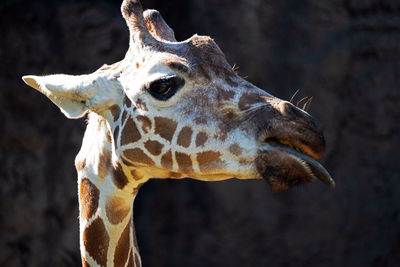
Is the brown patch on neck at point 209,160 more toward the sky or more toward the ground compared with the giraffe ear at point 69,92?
more toward the ground

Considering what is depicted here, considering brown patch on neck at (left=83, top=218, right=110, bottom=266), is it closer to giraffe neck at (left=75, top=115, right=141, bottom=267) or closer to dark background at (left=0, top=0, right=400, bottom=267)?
giraffe neck at (left=75, top=115, right=141, bottom=267)

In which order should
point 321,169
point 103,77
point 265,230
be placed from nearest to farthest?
point 321,169
point 103,77
point 265,230

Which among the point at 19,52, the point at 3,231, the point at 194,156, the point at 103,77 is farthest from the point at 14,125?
the point at 194,156

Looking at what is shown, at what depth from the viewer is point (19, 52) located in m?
6.00

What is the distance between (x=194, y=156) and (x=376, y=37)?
14.2ft

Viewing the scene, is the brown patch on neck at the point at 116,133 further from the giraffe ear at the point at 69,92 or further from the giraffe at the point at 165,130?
the giraffe ear at the point at 69,92

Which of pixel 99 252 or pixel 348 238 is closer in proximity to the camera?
pixel 99 252

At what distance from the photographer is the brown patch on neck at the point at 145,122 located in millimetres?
2582

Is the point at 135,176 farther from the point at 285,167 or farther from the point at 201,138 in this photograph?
the point at 285,167

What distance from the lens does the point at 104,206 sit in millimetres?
2721

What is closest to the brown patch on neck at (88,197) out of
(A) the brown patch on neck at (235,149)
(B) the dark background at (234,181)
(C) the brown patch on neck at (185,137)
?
(C) the brown patch on neck at (185,137)

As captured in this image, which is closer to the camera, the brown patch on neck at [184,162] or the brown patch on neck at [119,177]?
the brown patch on neck at [184,162]

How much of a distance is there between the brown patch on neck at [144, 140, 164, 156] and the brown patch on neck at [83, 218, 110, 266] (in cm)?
46

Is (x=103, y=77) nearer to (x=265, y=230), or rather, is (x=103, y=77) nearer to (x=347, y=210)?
(x=265, y=230)
